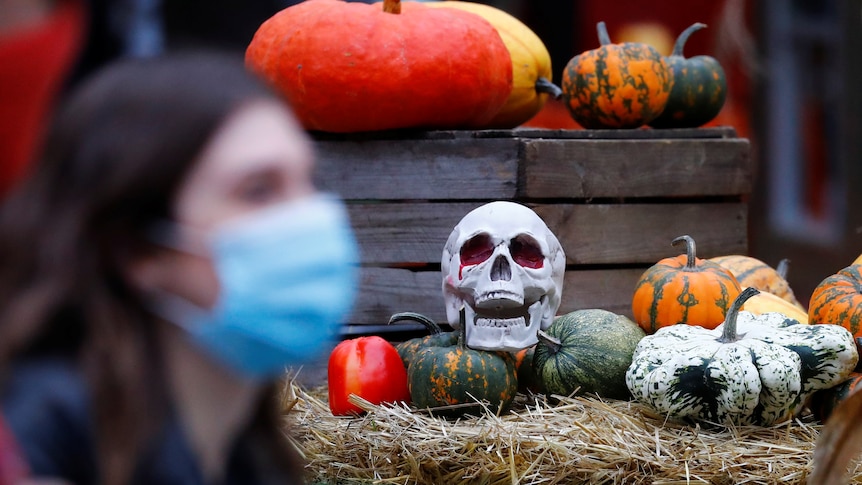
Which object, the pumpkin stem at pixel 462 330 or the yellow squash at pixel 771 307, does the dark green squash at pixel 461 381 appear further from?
the yellow squash at pixel 771 307

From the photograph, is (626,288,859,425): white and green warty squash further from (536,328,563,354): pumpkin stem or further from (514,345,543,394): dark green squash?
(514,345,543,394): dark green squash

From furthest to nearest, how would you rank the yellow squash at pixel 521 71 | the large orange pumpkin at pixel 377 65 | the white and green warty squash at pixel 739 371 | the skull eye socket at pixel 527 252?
1. the yellow squash at pixel 521 71
2. the large orange pumpkin at pixel 377 65
3. the skull eye socket at pixel 527 252
4. the white and green warty squash at pixel 739 371

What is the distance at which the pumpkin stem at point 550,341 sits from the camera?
9.10 feet

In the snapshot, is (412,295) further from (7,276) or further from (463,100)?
(7,276)

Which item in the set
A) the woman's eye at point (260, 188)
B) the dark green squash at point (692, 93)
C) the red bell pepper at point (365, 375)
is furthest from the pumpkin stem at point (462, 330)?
the woman's eye at point (260, 188)

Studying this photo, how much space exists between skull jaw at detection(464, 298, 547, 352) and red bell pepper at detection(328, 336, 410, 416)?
28cm

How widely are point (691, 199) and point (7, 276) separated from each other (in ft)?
9.26

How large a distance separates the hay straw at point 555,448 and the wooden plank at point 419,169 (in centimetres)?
79

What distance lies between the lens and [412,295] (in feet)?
10.7

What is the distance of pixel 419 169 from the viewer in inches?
128

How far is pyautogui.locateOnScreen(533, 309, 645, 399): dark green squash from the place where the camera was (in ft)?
9.09

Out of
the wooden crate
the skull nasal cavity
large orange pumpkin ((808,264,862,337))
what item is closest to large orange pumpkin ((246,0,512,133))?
the wooden crate

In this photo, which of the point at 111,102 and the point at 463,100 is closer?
the point at 111,102

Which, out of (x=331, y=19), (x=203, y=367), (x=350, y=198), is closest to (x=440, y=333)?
(x=350, y=198)
